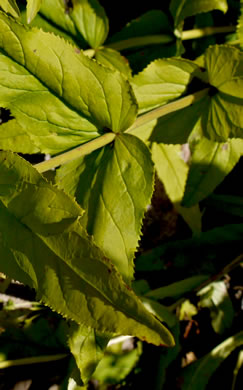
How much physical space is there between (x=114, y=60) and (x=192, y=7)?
0.80 feet

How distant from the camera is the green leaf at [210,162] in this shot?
3.51ft

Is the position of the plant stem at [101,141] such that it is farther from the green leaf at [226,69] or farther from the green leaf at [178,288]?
the green leaf at [178,288]

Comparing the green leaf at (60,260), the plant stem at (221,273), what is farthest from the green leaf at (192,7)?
the plant stem at (221,273)

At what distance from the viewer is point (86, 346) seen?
0.80 meters

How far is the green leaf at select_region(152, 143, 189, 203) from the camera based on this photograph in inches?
51.6

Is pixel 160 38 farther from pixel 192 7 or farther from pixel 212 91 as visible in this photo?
pixel 212 91

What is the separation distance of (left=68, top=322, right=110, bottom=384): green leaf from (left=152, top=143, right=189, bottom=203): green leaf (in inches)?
24.2

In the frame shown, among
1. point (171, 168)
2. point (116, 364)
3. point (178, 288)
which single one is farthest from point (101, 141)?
point (116, 364)

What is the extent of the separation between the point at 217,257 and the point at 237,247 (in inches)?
3.2

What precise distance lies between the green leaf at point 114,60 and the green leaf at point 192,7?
0.19m

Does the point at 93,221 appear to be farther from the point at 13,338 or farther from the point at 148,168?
the point at 13,338

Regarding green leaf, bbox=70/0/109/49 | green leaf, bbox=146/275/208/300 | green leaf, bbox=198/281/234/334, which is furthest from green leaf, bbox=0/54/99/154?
green leaf, bbox=198/281/234/334

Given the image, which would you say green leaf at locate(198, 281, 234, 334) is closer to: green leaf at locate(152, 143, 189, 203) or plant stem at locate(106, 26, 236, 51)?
green leaf at locate(152, 143, 189, 203)

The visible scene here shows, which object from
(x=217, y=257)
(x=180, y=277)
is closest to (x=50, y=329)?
(x=180, y=277)
